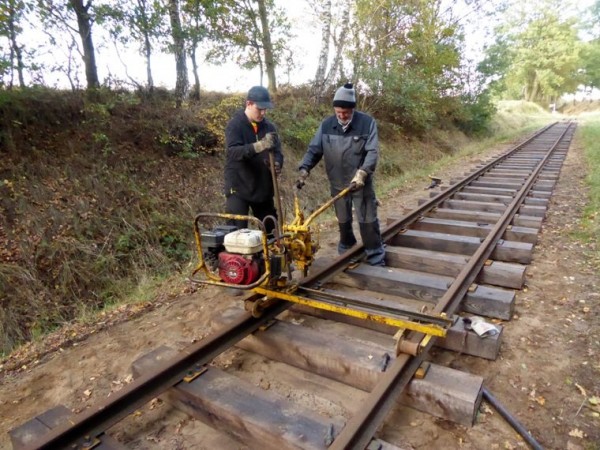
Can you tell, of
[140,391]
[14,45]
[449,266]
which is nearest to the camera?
[140,391]

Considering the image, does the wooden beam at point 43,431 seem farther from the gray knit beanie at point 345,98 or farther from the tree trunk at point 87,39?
the tree trunk at point 87,39

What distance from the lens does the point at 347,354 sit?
8.86 ft

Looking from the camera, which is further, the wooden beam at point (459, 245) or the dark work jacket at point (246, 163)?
the wooden beam at point (459, 245)

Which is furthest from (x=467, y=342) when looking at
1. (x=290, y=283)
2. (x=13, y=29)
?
(x=13, y=29)

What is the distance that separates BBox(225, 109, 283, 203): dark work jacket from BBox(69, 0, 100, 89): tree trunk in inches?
225

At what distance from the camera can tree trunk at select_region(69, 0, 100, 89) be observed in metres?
7.64

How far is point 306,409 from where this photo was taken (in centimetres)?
228

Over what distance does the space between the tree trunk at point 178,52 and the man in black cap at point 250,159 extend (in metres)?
6.19

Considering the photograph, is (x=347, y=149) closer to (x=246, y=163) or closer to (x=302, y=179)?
(x=302, y=179)

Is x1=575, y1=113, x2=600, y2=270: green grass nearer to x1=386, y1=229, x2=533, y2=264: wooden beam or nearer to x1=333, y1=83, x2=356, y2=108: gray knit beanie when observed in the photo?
x1=386, y1=229, x2=533, y2=264: wooden beam

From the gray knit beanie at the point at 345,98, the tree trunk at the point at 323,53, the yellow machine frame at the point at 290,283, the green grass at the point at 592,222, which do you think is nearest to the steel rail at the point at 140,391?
the yellow machine frame at the point at 290,283

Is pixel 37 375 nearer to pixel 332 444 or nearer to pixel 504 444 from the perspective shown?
pixel 332 444

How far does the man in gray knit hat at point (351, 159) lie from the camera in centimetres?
390

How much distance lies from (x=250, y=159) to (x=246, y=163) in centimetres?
6
